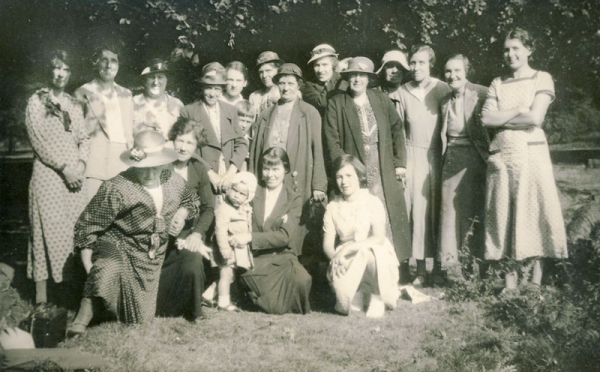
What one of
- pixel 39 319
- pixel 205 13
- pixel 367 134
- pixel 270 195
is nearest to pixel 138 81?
pixel 205 13

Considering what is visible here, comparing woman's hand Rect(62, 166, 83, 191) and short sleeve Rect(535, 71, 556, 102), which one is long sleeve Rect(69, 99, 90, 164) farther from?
short sleeve Rect(535, 71, 556, 102)

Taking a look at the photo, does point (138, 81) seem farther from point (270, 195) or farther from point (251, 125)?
point (270, 195)

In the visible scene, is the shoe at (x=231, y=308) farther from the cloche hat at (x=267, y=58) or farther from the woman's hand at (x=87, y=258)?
the cloche hat at (x=267, y=58)

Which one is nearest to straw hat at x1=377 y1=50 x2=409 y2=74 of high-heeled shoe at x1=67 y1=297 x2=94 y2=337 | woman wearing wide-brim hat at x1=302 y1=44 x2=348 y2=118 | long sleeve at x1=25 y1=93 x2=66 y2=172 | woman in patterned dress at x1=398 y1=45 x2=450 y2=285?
woman in patterned dress at x1=398 y1=45 x2=450 y2=285

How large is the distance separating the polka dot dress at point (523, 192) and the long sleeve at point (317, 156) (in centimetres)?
152

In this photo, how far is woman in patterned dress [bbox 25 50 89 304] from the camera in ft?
14.5

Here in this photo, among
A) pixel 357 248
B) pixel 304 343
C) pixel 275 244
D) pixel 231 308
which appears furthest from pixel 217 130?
pixel 304 343

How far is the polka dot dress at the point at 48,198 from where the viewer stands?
4410 millimetres

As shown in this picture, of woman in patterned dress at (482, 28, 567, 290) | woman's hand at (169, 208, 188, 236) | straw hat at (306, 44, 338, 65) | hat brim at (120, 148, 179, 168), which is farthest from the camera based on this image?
straw hat at (306, 44, 338, 65)

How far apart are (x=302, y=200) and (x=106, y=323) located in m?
1.93

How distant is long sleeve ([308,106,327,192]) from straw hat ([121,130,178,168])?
54.2 inches

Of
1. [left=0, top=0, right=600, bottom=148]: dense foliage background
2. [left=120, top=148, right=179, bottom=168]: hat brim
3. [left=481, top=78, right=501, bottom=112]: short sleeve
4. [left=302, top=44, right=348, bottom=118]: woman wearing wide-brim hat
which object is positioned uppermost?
[left=0, top=0, right=600, bottom=148]: dense foliage background

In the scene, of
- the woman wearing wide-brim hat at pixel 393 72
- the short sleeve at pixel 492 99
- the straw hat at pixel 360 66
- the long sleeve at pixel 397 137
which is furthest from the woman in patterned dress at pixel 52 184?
the short sleeve at pixel 492 99

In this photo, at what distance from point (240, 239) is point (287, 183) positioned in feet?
2.65
